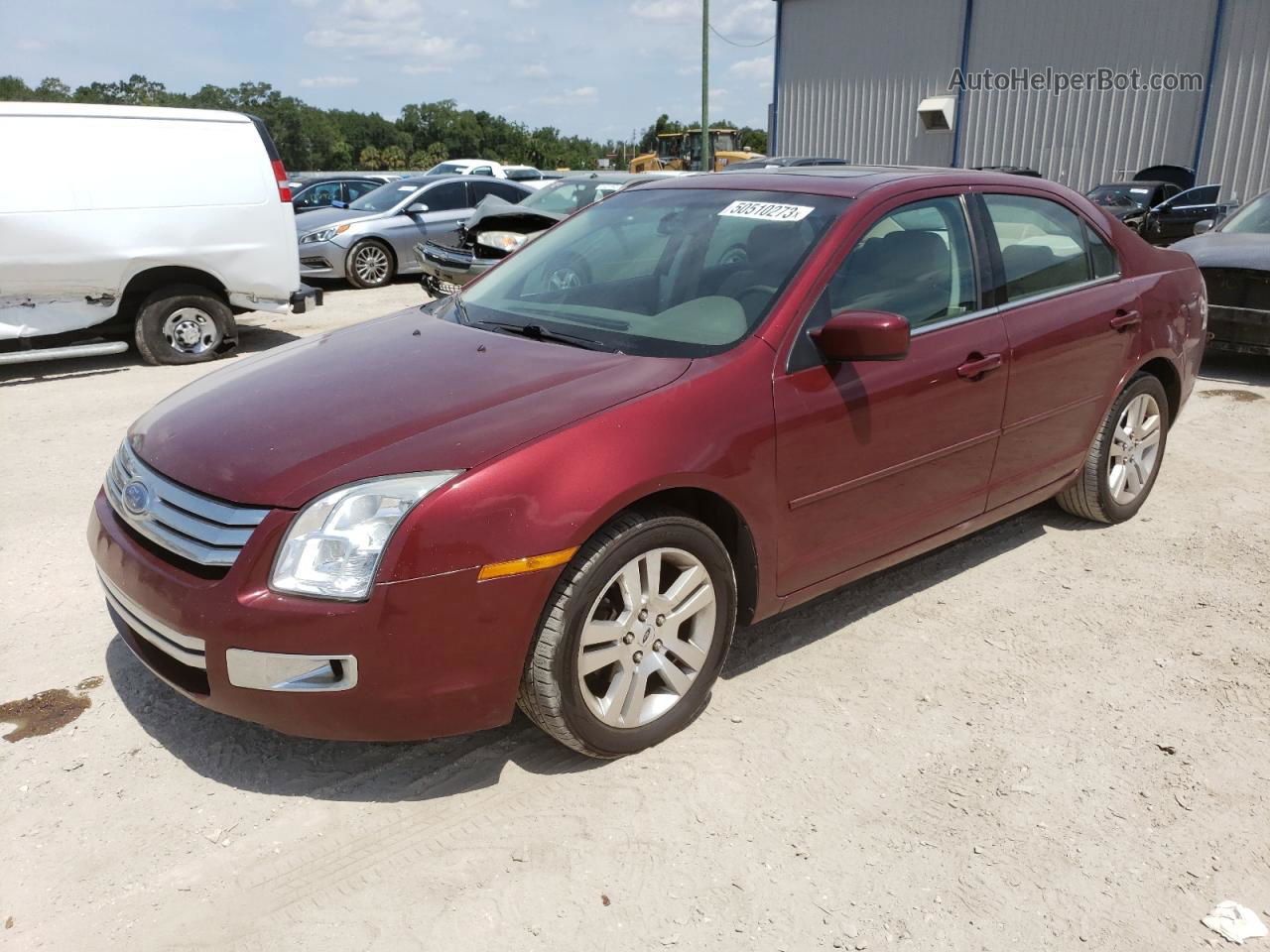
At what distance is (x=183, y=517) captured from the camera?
270 cm

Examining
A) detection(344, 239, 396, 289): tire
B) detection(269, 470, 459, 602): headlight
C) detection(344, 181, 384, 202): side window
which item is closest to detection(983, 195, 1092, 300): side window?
detection(269, 470, 459, 602): headlight

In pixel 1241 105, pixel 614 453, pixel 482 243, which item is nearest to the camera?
pixel 614 453

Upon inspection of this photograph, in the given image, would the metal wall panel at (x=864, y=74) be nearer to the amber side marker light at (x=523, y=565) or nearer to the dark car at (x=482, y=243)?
the dark car at (x=482, y=243)

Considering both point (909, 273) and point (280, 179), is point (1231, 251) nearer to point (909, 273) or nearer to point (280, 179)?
point (909, 273)

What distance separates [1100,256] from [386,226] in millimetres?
10661

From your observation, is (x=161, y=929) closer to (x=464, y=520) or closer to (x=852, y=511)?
(x=464, y=520)

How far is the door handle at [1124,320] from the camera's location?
4344 millimetres


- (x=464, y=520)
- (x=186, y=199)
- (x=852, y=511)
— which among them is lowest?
(x=852, y=511)

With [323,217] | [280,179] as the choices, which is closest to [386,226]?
[323,217]

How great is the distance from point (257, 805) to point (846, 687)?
1847 millimetres

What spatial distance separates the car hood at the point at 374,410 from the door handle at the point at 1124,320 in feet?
7.56

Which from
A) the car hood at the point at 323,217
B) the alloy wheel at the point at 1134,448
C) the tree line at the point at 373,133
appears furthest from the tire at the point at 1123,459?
the tree line at the point at 373,133

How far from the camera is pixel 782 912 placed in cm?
241

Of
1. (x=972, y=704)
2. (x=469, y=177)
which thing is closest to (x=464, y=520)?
(x=972, y=704)
